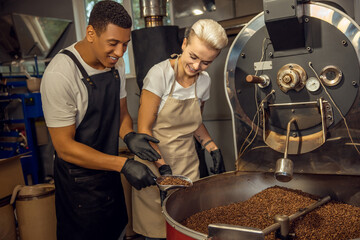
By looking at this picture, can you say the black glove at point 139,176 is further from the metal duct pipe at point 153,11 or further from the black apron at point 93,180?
the metal duct pipe at point 153,11

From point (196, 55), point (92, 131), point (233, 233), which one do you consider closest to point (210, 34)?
point (196, 55)

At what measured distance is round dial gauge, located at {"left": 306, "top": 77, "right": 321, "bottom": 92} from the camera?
3.39ft

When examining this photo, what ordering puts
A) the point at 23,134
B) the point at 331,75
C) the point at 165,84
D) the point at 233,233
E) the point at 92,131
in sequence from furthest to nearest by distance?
the point at 23,134 < the point at 165,84 < the point at 92,131 < the point at 331,75 < the point at 233,233

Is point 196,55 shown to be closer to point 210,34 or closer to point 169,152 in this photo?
point 210,34

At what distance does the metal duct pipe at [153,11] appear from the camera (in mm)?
2260

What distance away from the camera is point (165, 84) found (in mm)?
1583

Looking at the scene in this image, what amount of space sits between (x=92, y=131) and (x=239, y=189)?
2.23 ft

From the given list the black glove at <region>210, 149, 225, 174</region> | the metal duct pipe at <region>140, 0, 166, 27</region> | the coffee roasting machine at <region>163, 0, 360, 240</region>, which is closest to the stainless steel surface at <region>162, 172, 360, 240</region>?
the coffee roasting machine at <region>163, 0, 360, 240</region>

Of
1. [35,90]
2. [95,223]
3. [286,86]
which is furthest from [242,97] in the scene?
[35,90]

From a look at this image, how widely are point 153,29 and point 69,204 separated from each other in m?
1.32

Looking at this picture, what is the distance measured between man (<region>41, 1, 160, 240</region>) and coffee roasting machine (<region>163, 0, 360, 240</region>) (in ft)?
1.22

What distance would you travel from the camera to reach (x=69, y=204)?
149cm

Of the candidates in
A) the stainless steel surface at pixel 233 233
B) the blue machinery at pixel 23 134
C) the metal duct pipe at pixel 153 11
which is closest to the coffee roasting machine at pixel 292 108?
the stainless steel surface at pixel 233 233

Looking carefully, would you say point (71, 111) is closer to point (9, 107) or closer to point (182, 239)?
point (182, 239)
